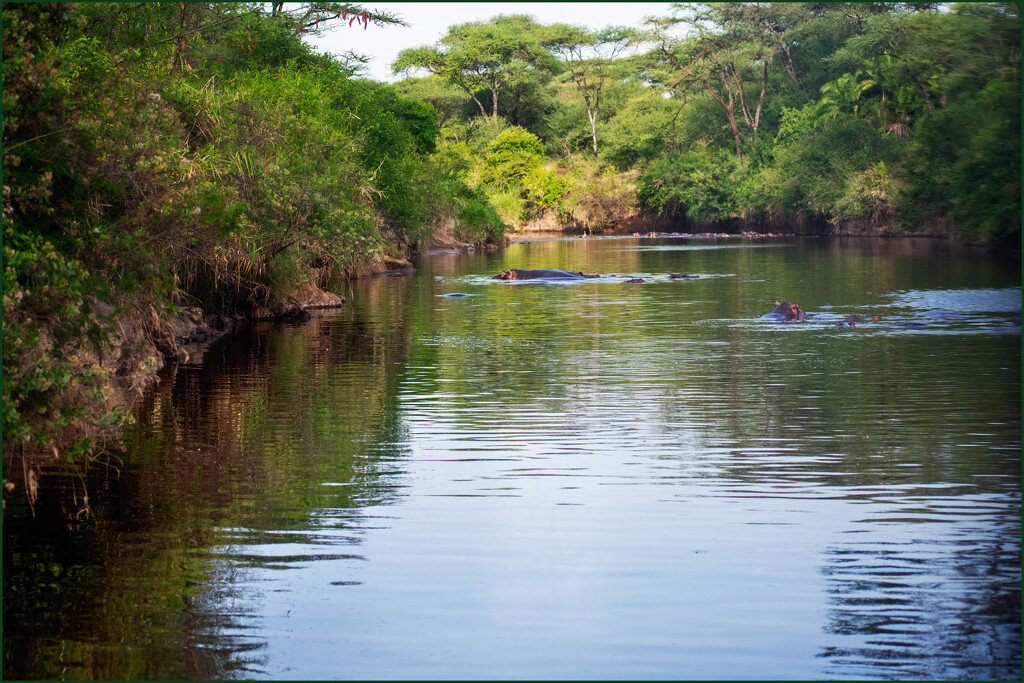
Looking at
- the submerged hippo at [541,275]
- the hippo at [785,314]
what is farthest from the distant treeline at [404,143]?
the hippo at [785,314]

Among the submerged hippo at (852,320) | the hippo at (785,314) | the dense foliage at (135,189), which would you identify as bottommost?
the submerged hippo at (852,320)

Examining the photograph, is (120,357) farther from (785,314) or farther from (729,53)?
(729,53)

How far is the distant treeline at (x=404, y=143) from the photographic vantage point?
379 inches

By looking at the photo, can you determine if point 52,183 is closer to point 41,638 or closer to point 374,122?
point 41,638

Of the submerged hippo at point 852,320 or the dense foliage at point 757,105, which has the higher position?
the dense foliage at point 757,105

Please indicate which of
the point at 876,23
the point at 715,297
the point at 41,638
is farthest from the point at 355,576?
the point at 876,23

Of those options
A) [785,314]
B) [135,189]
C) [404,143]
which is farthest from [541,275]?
[135,189]

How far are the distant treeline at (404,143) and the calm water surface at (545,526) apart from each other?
1.24 metres

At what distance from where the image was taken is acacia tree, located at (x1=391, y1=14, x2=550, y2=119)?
262 feet

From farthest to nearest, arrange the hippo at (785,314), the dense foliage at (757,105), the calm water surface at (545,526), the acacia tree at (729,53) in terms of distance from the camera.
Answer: the acacia tree at (729,53), the dense foliage at (757,105), the hippo at (785,314), the calm water surface at (545,526)

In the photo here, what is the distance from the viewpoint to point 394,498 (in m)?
9.63

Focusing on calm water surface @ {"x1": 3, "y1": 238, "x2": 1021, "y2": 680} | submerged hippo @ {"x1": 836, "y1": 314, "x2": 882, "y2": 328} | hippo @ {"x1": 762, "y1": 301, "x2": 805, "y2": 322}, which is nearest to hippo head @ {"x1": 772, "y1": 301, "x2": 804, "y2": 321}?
hippo @ {"x1": 762, "y1": 301, "x2": 805, "y2": 322}

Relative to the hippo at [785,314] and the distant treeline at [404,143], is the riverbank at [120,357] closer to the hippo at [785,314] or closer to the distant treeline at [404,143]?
the distant treeline at [404,143]

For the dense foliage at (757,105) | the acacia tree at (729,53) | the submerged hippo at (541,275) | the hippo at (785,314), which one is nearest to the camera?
the hippo at (785,314)
